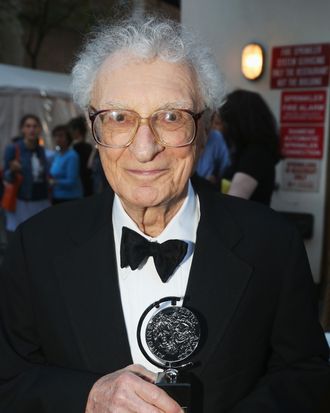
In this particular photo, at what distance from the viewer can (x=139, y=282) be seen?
1.53m

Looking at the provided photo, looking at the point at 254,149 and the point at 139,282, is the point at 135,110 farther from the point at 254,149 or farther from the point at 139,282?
the point at 254,149

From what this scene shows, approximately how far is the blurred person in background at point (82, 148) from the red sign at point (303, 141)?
9.72 feet

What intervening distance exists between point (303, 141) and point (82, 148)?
3225 millimetres

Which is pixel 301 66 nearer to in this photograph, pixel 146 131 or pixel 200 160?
pixel 200 160

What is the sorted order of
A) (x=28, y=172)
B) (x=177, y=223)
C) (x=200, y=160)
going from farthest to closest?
(x=28, y=172)
(x=200, y=160)
(x=177, y=223)

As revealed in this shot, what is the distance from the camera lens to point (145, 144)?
136 cm

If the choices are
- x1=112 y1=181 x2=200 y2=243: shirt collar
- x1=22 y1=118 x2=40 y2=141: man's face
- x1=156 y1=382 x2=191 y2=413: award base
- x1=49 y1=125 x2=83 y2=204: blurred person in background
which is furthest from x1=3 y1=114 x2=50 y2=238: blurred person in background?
x1=156 y1=382 x2=191 y2=413: award base

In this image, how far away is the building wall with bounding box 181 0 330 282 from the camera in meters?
5.50

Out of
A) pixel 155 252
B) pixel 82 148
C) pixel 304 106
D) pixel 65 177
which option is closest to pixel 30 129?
pixel 65 177

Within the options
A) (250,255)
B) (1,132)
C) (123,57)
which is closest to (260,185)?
(250,255)

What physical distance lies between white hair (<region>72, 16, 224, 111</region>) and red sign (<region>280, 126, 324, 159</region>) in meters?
4.31

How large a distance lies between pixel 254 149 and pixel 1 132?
19.9 feet

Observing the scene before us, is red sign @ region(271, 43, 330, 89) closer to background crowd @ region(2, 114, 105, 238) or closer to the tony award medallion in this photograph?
background crowd @ region(2, 114, 105, 238)

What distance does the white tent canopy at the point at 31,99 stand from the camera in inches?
310
